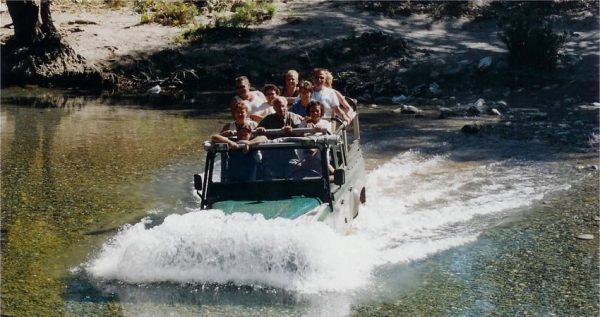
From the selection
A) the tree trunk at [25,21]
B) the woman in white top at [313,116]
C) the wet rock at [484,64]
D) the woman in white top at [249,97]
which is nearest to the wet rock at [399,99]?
the wet rock at [484,64]

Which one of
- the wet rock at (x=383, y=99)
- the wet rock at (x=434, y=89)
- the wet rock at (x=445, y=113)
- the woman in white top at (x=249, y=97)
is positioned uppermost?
the woman in white top at (x=249, y=97)

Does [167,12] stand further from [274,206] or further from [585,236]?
[585,236]

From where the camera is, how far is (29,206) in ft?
45.6

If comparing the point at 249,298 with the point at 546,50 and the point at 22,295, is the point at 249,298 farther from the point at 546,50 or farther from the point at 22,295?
the point at 546,50

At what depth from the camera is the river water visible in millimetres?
9531

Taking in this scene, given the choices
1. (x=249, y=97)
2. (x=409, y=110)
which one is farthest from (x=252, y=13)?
(x=249, y=97)

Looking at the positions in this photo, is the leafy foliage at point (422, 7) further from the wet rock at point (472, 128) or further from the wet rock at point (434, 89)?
the wet rock at point (472, 128)

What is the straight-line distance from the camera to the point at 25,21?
30.1 metres

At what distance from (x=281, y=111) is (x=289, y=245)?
8.67 ft

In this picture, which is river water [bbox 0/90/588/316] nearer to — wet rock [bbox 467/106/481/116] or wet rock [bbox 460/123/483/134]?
wet rock [bbox 460/123/483/134]

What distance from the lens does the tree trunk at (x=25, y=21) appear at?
29.6 m

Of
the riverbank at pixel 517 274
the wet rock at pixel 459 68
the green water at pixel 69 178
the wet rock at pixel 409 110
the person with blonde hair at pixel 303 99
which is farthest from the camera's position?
the wet rock at pixel 459 68

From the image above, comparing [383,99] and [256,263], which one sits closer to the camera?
[256,263]

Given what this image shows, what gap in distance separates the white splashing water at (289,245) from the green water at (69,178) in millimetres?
816
